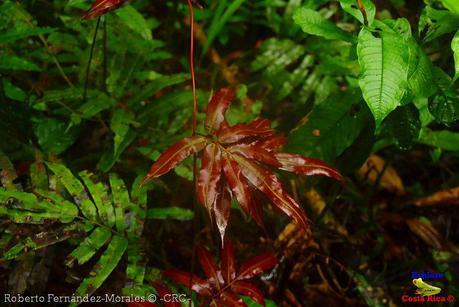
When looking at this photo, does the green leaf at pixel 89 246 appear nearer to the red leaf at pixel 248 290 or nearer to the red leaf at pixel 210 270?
the red leaf at pixel 210 270

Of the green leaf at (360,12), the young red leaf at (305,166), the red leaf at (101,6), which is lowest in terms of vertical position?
the young red leaf at (305,166)

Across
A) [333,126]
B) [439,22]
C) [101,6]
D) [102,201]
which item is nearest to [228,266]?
[102,201]

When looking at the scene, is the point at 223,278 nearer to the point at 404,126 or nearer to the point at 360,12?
the point at 404,126

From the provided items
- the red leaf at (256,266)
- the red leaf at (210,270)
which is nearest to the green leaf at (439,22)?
the red leaf at (256,266)

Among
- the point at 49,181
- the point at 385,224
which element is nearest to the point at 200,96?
the point at 49,181

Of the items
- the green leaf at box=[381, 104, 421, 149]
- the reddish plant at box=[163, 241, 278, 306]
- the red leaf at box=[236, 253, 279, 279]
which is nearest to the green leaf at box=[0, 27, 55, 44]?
the reddish plant at box=[163, 241, 278, 306]

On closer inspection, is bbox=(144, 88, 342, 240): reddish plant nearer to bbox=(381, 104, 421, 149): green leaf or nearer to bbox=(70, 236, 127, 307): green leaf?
bbox=(381, 104, 421, 149): green leaf

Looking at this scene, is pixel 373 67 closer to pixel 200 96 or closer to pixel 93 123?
pixel 200 96
